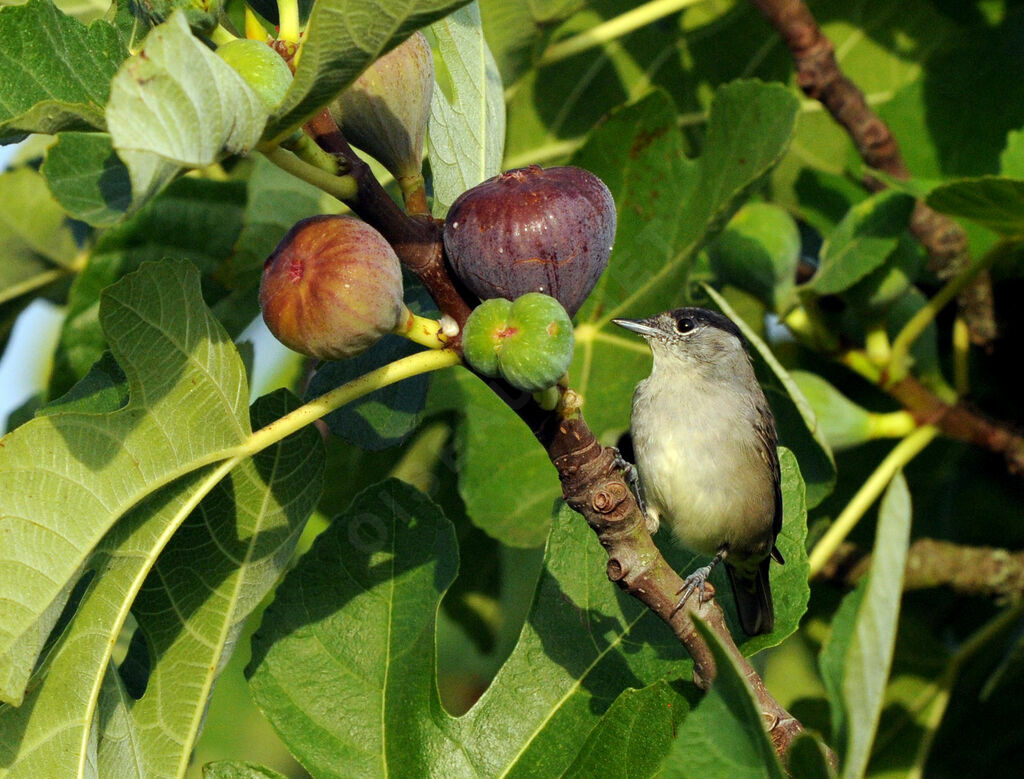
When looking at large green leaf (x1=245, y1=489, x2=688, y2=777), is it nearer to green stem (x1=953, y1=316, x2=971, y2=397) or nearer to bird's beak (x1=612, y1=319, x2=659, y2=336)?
bird's beak (x1=612, y1=319, x2=659, y2=336)

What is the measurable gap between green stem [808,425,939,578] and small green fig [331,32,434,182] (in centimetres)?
129

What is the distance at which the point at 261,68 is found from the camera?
114 cm

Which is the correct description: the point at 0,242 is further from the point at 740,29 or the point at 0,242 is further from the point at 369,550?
the point at 740,29

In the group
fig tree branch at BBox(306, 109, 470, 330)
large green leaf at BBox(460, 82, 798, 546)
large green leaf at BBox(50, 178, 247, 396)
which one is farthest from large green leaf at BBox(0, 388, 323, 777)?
large green leaf at BBox(50, 178, 247, 396)

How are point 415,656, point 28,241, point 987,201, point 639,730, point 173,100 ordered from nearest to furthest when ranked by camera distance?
Result: point 173,100 < point 639,730 < point 415,656 < point 987,201 < point 28,241

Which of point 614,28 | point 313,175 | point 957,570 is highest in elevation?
point 313,175

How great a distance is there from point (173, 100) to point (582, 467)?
2.12ft

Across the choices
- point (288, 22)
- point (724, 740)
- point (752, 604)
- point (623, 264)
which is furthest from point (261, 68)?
point (623, 264)

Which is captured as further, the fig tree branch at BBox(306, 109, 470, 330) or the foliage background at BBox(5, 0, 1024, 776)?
the foliage background at BBox(5, 0, 1024, 776)

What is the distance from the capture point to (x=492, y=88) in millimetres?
1717

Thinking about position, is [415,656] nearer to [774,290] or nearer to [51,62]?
[51,62]

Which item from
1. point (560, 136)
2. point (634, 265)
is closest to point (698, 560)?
point (634, 265)

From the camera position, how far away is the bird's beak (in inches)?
98.3

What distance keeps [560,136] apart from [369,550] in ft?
5.10
